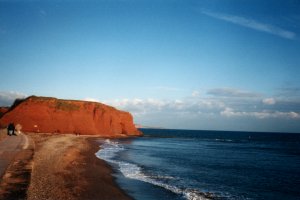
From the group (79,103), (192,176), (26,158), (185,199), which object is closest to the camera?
(185,199)

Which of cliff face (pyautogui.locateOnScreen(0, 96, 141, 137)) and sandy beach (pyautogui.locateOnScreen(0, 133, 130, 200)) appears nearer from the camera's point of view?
sandy beach (pyautogui.locateOnScreen(0, 133, 130, 200))

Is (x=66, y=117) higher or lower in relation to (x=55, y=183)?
higher

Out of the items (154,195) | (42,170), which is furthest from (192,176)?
(42,170)

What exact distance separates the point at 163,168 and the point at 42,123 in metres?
62.2

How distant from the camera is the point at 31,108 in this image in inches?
3081

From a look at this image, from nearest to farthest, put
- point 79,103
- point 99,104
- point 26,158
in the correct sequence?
point 26,158 < point 79,103 < point 99,104

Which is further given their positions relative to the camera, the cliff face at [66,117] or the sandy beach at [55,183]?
the cliff face at [66,117]

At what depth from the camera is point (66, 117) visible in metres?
84.2

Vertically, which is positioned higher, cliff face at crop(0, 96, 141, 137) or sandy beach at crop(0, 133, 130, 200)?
cliff face at crop(0, 96, 141, 137)

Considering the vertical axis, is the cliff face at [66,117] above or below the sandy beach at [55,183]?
above

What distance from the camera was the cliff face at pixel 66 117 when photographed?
249 ft

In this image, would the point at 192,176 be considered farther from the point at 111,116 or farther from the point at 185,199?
the point at 111,116

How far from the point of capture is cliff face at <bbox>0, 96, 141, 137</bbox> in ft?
249

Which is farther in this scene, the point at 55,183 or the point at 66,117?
the point at 66,117
